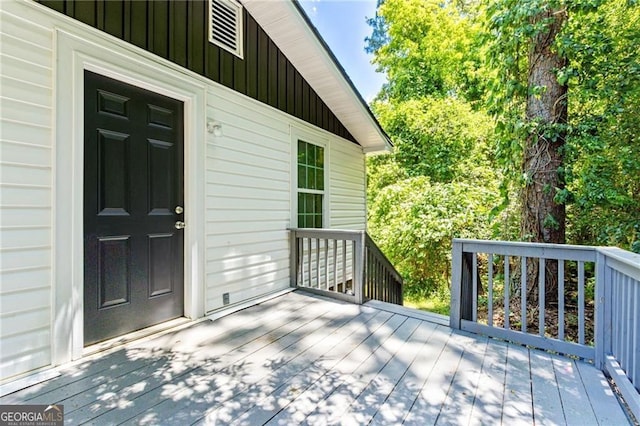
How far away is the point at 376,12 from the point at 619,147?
14.8 meters

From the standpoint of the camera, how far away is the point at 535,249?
2451 millimetres

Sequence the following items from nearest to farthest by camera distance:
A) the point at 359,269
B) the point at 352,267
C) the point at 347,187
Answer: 1. the point at 359,269
2. the point at 352,267
3. the point at 347,187

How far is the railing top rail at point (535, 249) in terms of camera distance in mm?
2277

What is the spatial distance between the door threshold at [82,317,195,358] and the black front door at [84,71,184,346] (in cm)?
Result: 4

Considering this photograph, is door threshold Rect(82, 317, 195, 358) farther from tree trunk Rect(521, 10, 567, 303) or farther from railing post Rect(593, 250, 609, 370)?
tree trunk Rect(521, 10, 567, 303)

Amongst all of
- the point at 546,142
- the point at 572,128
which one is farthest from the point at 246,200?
the point at 572,128

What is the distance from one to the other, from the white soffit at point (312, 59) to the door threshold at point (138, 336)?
362 cm

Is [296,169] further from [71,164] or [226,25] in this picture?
[71,164]

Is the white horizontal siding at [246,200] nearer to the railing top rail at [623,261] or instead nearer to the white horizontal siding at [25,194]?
the white horizontal siding at [25,194]

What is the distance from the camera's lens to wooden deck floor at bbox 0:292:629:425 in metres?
1.67

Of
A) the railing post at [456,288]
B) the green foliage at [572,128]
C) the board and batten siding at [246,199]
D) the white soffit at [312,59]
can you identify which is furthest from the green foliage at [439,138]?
the railing post at [456,288]

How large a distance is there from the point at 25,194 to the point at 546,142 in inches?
187

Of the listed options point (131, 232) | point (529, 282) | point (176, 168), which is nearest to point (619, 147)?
point (529, 282)

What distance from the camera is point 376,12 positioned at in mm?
15109
